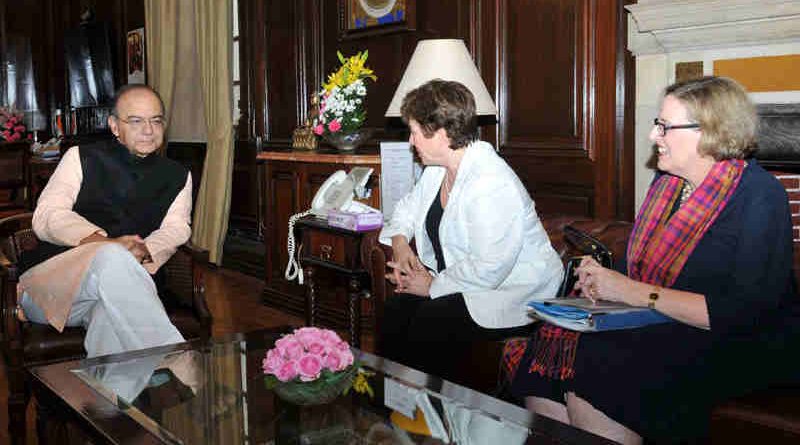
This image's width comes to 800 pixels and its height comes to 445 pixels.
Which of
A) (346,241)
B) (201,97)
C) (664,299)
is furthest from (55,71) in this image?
(664,299)

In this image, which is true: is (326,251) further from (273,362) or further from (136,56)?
(136,56)

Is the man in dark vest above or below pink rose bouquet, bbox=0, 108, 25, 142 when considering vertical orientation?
below

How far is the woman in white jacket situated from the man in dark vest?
3.00 feet

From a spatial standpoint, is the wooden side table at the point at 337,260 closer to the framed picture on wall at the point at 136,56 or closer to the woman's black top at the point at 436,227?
the woman's black top at the point at 436,227

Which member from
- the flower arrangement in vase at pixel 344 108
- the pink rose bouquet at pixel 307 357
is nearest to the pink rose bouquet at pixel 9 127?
the flower arrangement in vase at pixel 344 108

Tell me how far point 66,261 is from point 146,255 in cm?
30

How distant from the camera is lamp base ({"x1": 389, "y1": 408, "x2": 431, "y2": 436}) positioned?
1.99m

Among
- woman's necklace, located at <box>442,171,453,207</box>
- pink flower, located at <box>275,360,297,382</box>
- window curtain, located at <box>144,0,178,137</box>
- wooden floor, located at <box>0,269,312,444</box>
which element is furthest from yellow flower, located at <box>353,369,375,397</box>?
window curtain, located at <box>144,0,178,137</box>

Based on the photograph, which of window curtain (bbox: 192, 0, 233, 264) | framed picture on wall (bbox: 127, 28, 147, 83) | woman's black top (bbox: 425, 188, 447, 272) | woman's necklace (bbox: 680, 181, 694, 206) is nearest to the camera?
woman's necklace (bbox: 680, 181, 694, 206)

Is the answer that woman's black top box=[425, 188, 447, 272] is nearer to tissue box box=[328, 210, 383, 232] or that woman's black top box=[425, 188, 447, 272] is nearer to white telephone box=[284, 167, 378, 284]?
tissue box box=[328, 210, 383, 232]

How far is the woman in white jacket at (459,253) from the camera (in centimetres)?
286

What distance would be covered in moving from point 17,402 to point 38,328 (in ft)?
0.89

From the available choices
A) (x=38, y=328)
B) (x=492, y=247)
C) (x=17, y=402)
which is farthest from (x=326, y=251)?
(x=17, y=402)

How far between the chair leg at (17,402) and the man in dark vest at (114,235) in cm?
22
